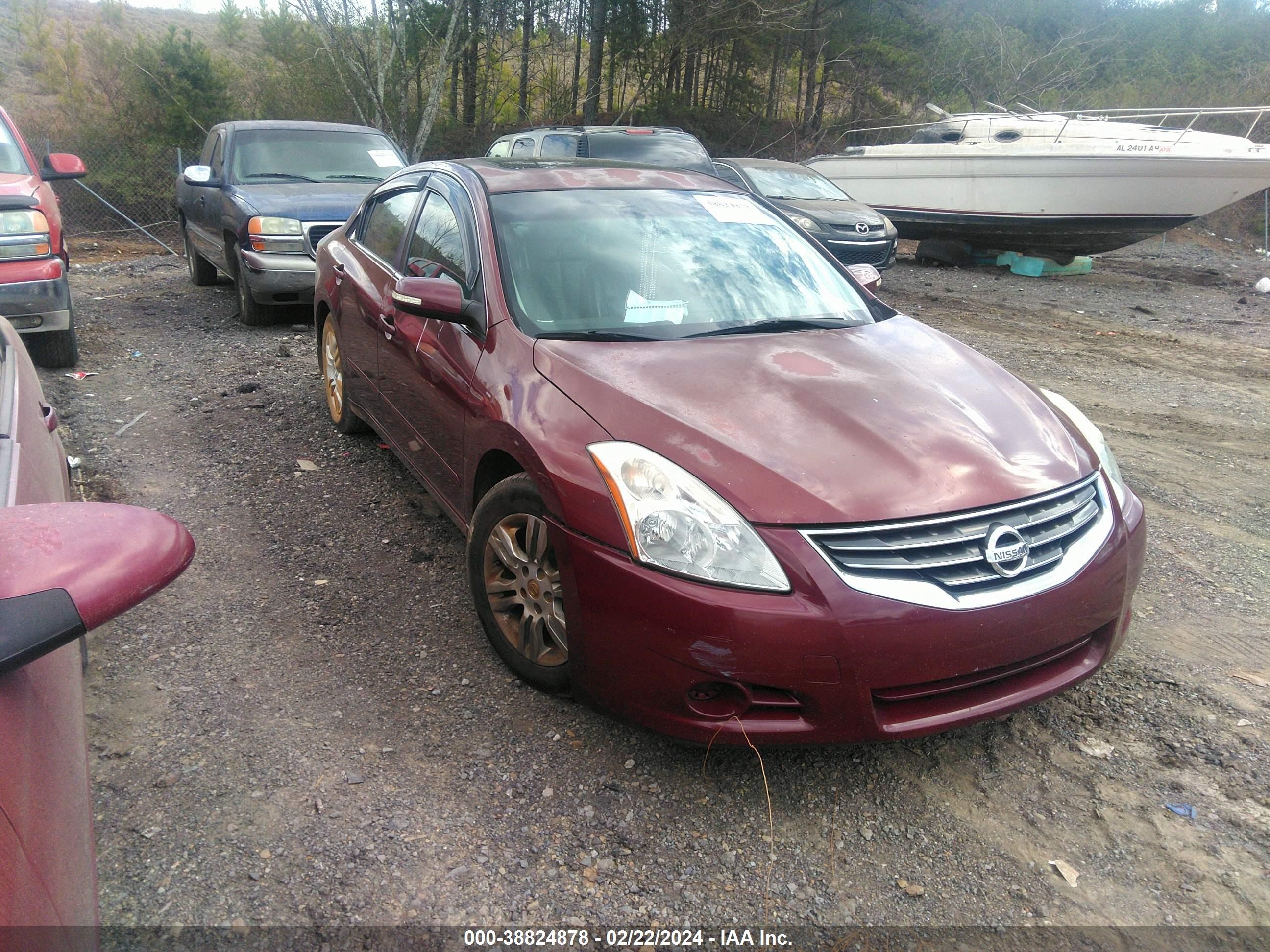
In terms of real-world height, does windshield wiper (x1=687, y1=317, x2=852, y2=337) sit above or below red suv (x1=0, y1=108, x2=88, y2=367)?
above

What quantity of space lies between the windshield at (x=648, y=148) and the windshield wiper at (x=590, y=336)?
8678 mm

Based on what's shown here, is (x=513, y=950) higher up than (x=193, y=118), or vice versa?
(x=193, y=118)

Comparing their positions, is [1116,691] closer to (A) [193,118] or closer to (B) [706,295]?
(B) [706,295]

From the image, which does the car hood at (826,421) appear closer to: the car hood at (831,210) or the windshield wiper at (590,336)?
the windshield wiper at (590,336)

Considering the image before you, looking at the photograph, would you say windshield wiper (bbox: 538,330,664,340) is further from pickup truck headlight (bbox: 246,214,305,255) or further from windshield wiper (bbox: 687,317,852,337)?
pickup truck headlight (bbox: 246,214,305,255)

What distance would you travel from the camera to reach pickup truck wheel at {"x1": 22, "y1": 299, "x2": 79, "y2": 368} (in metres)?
6.84

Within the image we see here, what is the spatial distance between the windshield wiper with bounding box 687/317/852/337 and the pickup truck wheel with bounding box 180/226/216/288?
8.84 meters

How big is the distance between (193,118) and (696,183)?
15.6m

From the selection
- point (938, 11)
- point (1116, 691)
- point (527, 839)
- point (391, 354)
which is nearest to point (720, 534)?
point (527, 839)

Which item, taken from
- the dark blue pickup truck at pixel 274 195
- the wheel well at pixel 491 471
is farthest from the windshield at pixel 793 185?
the wheel well at pixel 491 471

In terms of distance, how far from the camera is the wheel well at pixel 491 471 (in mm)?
3086

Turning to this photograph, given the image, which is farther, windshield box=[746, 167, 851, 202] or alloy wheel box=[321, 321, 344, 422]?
windshield box=[746, 167, 851, 202]

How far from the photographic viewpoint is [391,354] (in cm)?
418

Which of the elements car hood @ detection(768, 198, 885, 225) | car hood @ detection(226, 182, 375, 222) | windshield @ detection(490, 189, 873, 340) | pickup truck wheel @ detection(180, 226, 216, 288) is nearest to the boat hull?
car hood @ detection(768, 198, 885, 225)
